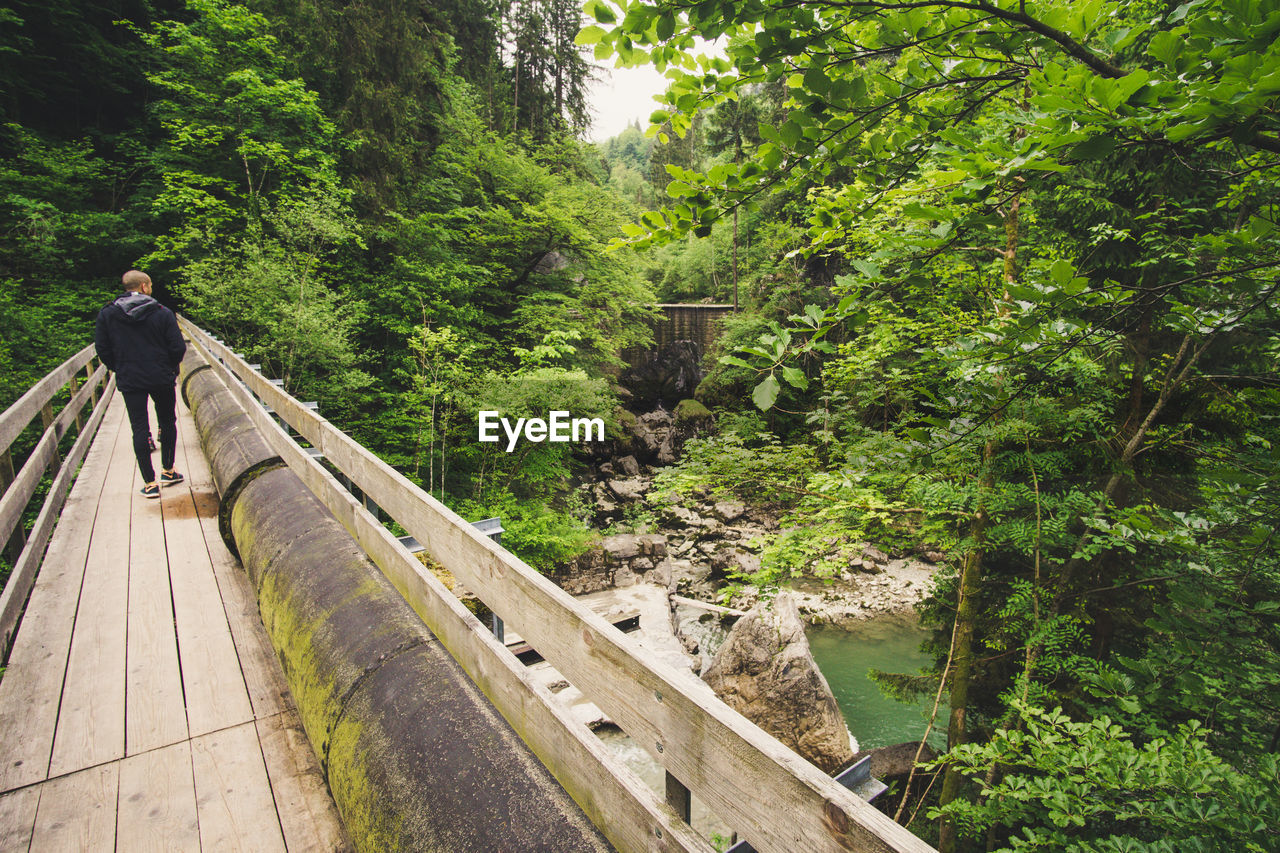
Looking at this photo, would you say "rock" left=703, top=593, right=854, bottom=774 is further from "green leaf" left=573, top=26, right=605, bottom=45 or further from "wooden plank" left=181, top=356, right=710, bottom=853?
"green leaf" left=573, top=26, right=605, bottom=45

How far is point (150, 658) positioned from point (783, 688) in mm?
6025

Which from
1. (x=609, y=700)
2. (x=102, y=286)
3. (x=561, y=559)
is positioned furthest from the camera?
(x=102, y=286)

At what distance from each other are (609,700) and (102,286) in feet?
66.3

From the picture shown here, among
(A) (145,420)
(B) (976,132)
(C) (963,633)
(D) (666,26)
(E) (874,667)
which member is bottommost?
(E) (874,667)

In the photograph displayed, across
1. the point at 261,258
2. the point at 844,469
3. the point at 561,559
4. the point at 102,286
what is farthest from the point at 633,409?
the point at 844,469

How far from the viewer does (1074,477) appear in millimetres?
5156

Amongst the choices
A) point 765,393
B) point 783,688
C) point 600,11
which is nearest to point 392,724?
point 765,393

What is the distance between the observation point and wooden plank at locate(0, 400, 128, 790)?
193 cm

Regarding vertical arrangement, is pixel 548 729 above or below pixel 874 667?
above

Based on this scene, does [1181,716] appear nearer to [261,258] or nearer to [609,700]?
[609,700]

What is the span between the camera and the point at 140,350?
167 inches

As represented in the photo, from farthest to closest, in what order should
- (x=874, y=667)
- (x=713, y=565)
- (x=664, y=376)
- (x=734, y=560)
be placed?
1. (x=664, y=376)
2. (x=734, y=560)
3. (x=713, y=565)
4. (x=874, y=667)

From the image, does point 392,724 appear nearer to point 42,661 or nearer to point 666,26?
point 666,26

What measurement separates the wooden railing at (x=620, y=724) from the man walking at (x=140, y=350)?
3.85 meters
